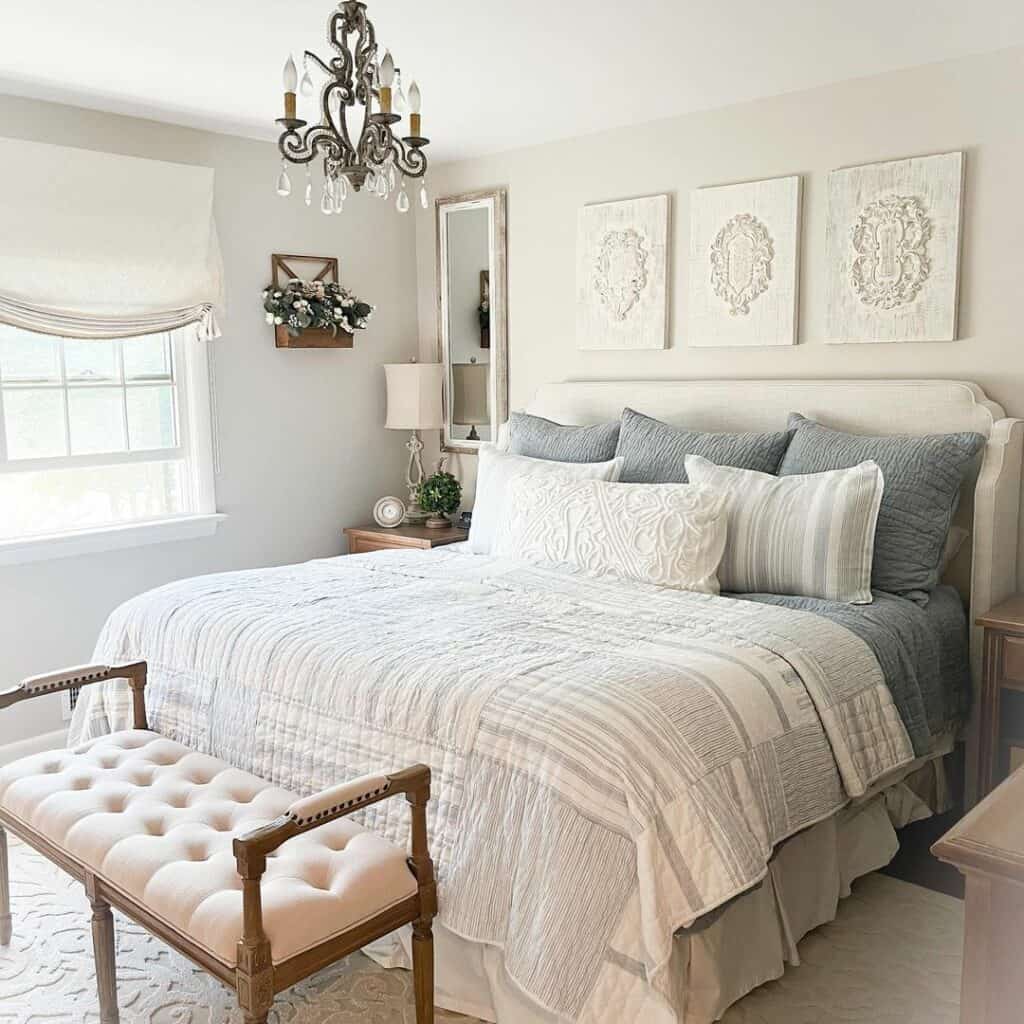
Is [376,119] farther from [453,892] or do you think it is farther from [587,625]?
[453,892]

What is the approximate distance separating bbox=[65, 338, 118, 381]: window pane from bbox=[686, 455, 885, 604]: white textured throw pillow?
242cm

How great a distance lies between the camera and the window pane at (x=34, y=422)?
3.77 metres

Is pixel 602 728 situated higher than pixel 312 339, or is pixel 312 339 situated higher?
pixel 312 339

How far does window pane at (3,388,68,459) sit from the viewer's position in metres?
3.77

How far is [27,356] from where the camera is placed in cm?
379

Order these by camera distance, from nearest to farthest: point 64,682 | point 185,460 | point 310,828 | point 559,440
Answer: point 310,828, point 64,682, point 559,440, point 185,460

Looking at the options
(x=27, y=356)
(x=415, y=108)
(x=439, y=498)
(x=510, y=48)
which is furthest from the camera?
(x=439, y=498)

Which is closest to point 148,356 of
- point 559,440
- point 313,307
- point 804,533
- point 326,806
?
point 313,307

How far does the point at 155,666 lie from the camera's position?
9.71 feet

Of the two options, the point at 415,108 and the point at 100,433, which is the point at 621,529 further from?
the point at 100,433

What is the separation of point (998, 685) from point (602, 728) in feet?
5.01

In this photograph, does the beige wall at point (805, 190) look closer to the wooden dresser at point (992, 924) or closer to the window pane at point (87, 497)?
the window pane at point (87, 497)

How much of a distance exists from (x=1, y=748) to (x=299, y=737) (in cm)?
185

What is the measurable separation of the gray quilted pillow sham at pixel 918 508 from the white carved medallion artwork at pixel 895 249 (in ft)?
1.55
